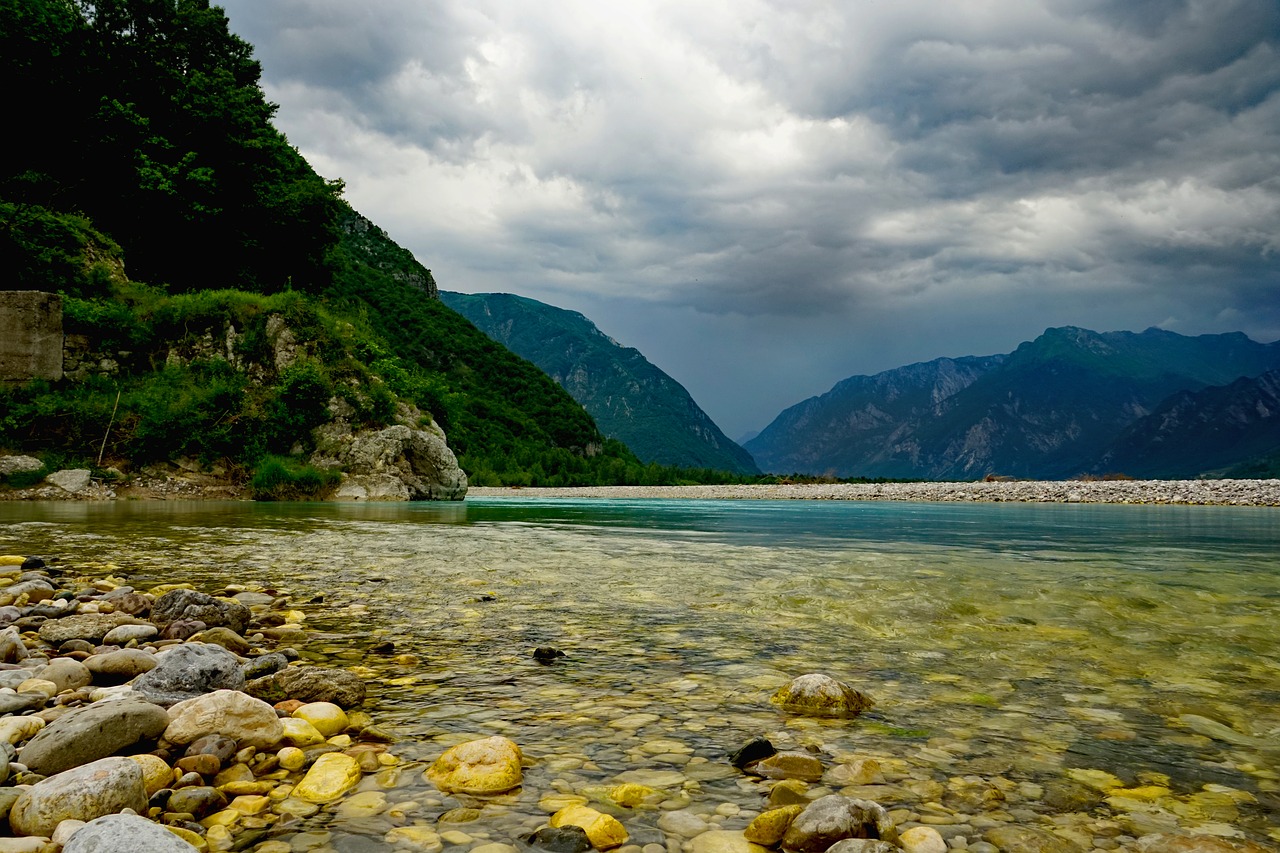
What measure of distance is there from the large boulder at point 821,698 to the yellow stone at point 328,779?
2182mm

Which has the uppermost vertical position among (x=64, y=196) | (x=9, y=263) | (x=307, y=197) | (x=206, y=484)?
(x=307, y=197)

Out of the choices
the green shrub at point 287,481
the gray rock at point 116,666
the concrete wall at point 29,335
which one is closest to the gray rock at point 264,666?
the gray rock at point 116,666

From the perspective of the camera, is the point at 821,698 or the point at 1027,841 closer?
the point at 1027,841

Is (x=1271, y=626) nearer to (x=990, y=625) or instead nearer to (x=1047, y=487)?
(x=990, y=625)

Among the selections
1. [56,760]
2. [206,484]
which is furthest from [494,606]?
[206,484]

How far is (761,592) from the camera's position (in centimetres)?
763

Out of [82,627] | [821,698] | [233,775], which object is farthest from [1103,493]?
[233,775]

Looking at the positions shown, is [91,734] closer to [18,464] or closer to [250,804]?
[250,804]

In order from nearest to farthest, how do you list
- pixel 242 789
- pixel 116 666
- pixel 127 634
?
1. pixel 242 789
2. pixel 116 666
3. pixel 127 634

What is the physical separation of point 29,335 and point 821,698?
30.0 metres

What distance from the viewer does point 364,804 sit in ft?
8.21

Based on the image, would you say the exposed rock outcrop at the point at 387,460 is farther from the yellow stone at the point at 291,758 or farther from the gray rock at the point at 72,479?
the yellow stone at the point at 291,758

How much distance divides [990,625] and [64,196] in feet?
131

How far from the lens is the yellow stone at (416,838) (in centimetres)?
220
